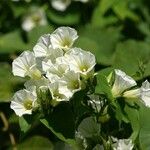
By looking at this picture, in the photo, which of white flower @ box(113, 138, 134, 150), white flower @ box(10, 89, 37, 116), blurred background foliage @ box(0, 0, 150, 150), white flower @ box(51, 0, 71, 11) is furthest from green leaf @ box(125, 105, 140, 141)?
white flower @ box(51, 0, 71, 11)

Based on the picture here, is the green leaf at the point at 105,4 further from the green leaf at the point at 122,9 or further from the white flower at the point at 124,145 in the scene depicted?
the white flower at the point at 124,145

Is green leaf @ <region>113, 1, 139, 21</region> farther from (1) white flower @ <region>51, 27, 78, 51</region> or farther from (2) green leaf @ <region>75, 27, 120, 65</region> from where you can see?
(1) white flower @ <region>51, 27, 78, 51</region>

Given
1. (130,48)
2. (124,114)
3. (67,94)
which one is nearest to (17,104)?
(67,94)

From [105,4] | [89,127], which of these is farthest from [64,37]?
[105,4]

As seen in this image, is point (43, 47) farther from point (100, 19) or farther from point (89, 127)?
point (100, 19)

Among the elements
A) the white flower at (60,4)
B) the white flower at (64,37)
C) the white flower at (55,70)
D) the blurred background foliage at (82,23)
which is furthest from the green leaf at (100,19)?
the white flower at (55,70)

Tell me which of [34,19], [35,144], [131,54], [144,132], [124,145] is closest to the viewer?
[124,145]
